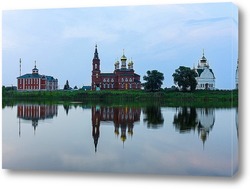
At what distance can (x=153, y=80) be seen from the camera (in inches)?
220

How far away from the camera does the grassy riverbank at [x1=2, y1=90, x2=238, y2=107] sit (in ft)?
18.3

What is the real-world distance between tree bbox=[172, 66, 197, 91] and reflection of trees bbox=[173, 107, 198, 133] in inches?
10.8

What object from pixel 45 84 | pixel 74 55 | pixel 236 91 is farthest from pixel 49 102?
pixel 236 91

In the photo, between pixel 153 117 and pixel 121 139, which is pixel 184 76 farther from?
A: pixel 121 139

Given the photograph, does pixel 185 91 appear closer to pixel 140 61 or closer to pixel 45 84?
pixel 140 61

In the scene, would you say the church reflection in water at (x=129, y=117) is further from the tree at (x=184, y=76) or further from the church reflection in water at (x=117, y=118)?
the tree at (x=184, y=76)

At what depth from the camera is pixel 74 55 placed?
5.77m

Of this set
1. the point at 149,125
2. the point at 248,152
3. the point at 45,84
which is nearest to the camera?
the point at 248,152

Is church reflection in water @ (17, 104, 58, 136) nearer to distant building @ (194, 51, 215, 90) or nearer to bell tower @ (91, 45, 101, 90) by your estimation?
bell tower @ (91, 45, 101, 90)

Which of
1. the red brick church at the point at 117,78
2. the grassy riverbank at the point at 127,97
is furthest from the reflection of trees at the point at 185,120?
the red brick church at the point at 117,78

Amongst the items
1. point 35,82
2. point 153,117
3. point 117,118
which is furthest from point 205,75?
point 35,82

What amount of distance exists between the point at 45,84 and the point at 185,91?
1601 mm

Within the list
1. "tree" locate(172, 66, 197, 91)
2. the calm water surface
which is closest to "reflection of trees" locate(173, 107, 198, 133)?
the calm water surface

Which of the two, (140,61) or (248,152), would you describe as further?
(140,61)
